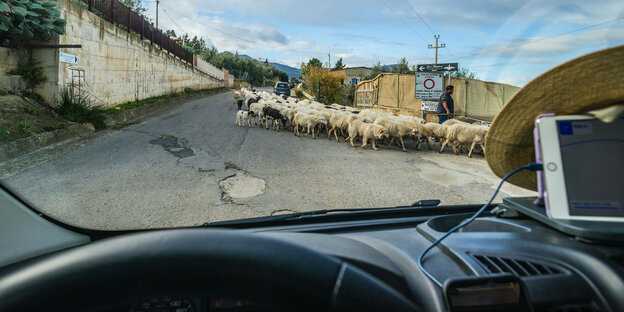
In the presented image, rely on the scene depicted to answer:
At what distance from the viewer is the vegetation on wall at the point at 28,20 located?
8094mm

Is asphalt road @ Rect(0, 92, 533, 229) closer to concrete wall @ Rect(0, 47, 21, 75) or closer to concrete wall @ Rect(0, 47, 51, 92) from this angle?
concrete wall @ Rect(0, 47, 51, 92)

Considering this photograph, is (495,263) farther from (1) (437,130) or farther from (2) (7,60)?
(2) (7,60)

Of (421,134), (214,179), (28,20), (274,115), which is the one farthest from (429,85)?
(28,20)

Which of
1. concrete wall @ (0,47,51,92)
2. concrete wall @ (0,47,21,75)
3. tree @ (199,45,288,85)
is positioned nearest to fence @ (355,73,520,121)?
concrete wall @ (0,47,51,92)

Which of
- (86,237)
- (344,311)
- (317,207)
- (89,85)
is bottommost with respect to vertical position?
(317,207)

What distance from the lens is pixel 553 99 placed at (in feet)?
4.61

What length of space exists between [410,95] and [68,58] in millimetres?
16898

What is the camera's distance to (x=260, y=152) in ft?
26.2

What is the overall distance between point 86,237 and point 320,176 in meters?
4.53

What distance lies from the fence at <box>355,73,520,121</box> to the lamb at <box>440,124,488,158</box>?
2.52 metres

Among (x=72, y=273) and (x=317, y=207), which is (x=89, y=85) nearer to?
(x=317, y=207)

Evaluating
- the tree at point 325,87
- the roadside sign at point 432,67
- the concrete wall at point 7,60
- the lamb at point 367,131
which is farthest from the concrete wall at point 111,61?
the roadside sign at point 432,67

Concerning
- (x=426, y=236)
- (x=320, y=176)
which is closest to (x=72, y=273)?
(x=426, y=236)

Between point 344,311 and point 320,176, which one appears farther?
→ point 320,176
